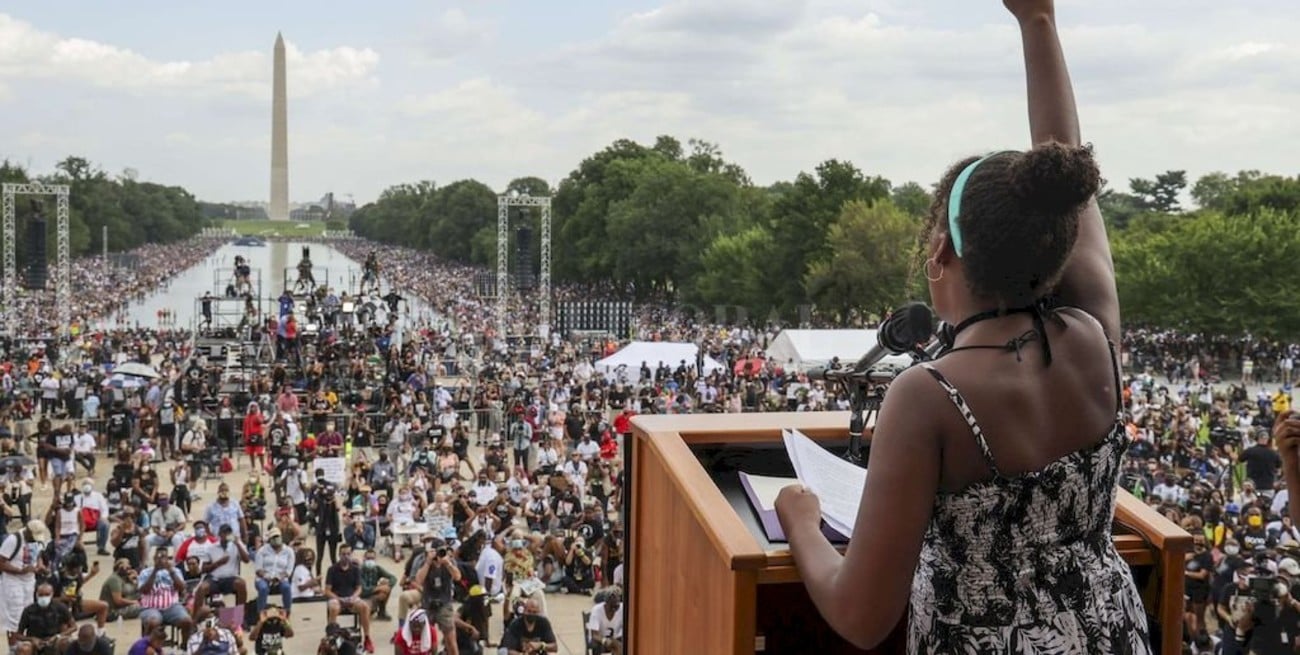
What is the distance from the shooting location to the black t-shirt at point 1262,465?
16438 mm

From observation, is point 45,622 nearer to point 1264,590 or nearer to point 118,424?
point 1264,590

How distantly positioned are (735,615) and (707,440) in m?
0.53

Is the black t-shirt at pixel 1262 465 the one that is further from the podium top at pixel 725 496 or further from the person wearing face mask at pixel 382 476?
the podium top at pixel 725 496

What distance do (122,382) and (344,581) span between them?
48.2 feet

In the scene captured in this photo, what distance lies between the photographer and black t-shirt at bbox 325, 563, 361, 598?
463 inches

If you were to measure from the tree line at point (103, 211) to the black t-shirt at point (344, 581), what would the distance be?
34.1 m

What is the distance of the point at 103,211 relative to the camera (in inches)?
4345

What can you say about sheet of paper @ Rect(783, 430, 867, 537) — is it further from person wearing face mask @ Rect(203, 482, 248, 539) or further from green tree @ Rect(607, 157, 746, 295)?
green tree @ Rect(607, 157, 746, 295)

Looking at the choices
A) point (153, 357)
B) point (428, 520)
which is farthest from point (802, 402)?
point (153, 357)

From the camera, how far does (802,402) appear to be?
82.2ft

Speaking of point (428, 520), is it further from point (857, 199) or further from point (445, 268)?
point (445, 268)

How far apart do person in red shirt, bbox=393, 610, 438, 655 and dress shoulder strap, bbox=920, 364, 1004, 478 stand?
8526 mm

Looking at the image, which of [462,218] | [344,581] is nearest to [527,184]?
[462,218]

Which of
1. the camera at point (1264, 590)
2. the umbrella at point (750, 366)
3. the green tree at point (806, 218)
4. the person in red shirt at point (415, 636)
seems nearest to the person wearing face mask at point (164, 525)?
the person in red shirt at point (415, 636)
